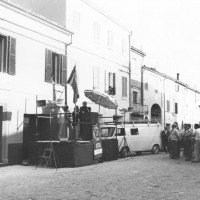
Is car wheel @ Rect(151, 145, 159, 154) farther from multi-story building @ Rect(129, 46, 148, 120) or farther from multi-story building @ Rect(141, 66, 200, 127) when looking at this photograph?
multi-story building @ Rect(141, 66, 200, 127)

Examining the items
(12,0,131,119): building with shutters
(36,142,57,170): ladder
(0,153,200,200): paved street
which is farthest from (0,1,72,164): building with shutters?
(0,153,200,200): paved street

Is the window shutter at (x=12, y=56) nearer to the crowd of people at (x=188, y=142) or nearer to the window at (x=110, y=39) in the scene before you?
the crowd of people at (x=188, y=142)

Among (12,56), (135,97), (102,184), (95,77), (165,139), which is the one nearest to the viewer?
(102,184)

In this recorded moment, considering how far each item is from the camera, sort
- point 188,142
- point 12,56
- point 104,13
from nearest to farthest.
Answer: point 12,56 → point 188,142 → point 104,13

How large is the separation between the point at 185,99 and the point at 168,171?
41.0 metres

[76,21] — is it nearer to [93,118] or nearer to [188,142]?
[93,118]

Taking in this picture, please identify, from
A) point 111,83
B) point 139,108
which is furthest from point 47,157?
point 139,108

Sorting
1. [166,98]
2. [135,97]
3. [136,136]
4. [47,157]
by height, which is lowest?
[47,157]

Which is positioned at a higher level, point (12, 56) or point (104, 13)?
point (104, 13)

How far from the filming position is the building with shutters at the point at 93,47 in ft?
70.3

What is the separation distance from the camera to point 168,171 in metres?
13.2

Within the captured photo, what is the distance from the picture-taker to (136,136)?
69.7ft

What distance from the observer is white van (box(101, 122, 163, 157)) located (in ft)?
64.4

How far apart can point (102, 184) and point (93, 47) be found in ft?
47.3
